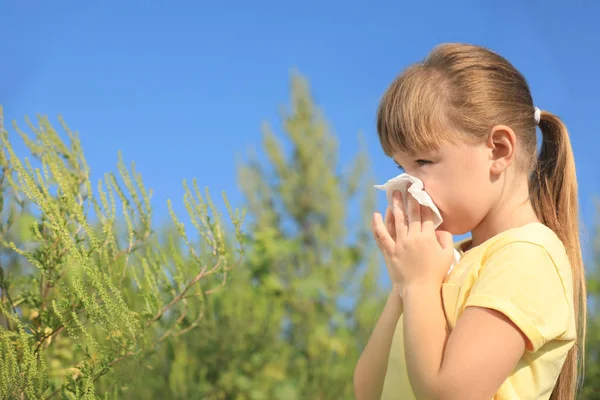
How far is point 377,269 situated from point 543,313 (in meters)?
2.97

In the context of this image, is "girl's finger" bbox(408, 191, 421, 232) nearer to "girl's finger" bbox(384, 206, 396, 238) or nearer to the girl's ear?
"girl's finger" bbox(384, 206, 396, 238)

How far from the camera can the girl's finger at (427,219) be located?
1.78 metres

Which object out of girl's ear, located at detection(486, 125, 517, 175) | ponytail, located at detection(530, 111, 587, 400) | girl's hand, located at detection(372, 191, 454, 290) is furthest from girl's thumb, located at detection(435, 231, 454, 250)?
ponytail, located at detection(530, 111, 587, 400)

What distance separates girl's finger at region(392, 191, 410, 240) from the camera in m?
1.81

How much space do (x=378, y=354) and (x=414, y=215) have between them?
41 centimetres

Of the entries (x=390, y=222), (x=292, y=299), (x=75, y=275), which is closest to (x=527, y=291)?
(x=390, y=222)

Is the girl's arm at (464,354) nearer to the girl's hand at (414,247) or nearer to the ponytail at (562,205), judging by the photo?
the girl's hand at (414,247)

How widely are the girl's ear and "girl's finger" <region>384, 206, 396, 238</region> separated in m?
0.30

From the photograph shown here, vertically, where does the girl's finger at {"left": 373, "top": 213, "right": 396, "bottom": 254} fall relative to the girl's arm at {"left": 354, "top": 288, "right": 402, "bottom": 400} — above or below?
above

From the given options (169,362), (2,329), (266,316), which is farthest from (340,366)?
(2,329)

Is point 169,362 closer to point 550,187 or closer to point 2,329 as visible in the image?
point 2,329

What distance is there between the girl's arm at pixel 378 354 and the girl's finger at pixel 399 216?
0.16m

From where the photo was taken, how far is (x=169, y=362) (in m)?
3.95

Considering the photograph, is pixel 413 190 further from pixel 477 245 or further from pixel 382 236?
pixel 477 245
